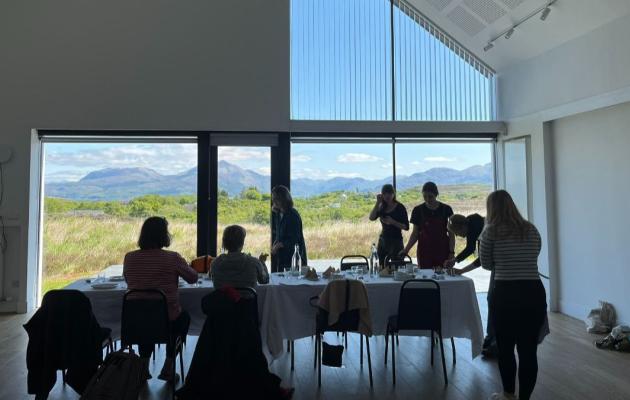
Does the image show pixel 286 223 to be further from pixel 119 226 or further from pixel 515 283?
pixel 119 226

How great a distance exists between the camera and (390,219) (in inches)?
189

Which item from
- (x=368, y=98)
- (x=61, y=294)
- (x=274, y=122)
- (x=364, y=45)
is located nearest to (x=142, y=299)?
(x=61, y=294)

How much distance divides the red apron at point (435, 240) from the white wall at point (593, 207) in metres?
2.11

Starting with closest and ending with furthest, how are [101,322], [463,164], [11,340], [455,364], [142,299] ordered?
[142,299] → [101,322] → [455,364] → [11,340] → [463,164]

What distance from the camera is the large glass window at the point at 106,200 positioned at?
20.8ft

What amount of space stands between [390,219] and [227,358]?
2525 mm

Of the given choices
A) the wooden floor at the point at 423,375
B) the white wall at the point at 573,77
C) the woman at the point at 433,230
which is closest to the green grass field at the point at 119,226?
the wooden floor at the point at 423,375

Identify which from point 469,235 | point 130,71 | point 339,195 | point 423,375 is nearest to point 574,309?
point 469,235

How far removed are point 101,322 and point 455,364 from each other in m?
2.99

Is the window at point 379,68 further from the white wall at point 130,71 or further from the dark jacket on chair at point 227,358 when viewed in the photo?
the dark jacket on chair at point 227,358

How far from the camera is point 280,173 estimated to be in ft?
21.2

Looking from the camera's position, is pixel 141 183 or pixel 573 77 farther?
pixel 141 183

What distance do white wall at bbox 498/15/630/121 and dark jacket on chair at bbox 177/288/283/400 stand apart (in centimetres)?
453

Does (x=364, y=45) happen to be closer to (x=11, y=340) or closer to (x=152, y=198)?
(x=152, y=198)
